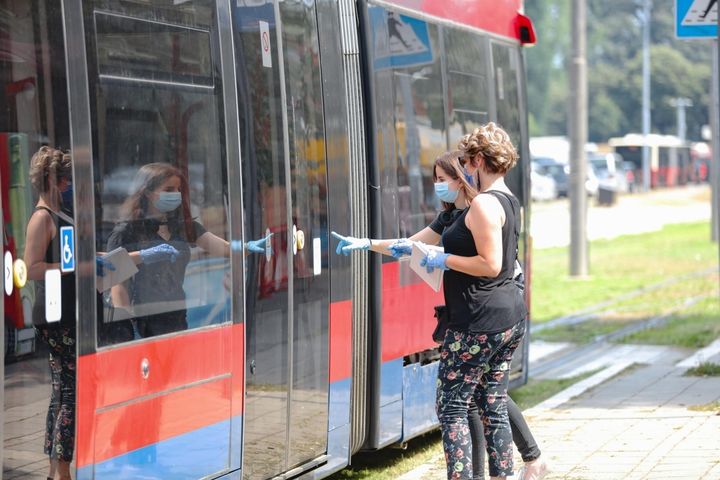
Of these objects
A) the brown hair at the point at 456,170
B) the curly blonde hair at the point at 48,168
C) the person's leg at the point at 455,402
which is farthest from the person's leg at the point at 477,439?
the curly blonde hair at the point at 48,168

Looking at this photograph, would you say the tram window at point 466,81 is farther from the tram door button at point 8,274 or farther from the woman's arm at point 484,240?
the tram door button at point 8,274

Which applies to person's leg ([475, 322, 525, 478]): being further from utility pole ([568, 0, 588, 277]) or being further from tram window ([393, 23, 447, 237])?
utility pole ([568, 0, 588, 277])

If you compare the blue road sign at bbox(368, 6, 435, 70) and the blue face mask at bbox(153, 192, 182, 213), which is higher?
the blue road sign at bbox(368, 6, 435, 70)

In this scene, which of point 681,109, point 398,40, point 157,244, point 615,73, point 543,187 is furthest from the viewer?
point 615,73

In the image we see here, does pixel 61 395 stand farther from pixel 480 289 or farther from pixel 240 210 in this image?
pixel 480 289

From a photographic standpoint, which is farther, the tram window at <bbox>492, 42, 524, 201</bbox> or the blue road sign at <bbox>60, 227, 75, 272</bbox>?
the tram window at <bbox>492, 42, 524, 201</bbox>

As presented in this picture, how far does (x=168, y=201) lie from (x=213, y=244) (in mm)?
382

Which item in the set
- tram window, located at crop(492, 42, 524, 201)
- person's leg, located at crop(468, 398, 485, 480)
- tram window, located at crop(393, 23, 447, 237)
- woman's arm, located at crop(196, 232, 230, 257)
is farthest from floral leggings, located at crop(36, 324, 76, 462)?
tram window, located at crop(492, 42, 524, 201)

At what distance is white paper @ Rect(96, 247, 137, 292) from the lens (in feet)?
16.0

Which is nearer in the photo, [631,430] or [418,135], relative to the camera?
[418,135]

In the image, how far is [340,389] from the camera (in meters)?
6.91

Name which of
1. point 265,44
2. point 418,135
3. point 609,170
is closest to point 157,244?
point 265,44

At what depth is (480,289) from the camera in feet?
19.7

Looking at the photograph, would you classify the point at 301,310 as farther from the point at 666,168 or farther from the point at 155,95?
the point at 666,168
